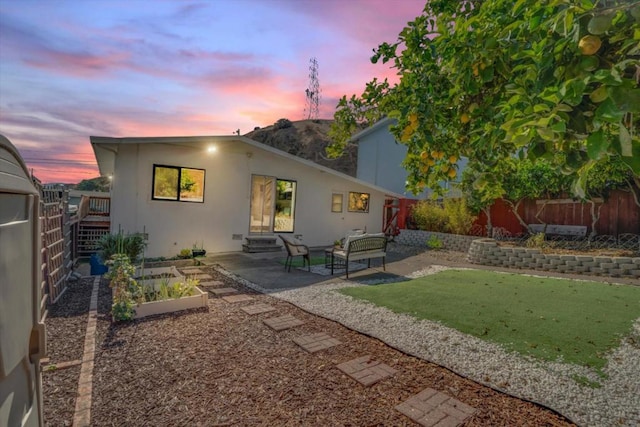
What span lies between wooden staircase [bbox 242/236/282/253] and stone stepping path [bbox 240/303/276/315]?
18.9 feet

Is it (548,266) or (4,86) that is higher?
(4,86)

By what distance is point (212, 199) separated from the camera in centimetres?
1048

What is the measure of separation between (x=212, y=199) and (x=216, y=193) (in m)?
0.24

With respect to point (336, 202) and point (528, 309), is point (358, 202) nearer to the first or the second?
point (336, 202)

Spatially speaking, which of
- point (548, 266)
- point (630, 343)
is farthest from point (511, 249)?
point (630, 343)

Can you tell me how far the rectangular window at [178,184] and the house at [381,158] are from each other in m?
12.1

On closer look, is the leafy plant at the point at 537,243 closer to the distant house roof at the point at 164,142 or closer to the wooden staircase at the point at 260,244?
the wooden staircase at the point at 260,244

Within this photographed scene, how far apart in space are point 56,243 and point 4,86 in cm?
A: 345

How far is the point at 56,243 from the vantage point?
5367 millimetres

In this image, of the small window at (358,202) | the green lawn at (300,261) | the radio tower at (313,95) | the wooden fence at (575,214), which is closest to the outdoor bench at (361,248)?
the green lawn at (300,261)

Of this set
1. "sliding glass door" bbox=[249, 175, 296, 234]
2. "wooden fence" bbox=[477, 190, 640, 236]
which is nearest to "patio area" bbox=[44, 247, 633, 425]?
"sliding glass door" bbox=[249, 175, 296, 234]

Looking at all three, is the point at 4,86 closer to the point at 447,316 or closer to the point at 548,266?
the point at 447,316

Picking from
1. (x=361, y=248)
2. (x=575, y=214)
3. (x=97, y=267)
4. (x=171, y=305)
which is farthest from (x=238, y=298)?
(x=575, y=214)

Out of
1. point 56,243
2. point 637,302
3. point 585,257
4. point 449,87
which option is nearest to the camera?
point 449,87
